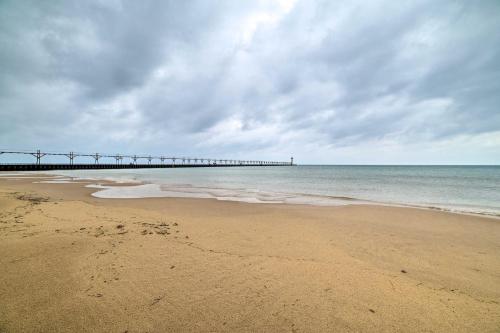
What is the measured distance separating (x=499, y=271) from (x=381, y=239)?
2.33 meters

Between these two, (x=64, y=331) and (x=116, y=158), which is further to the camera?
(x=116, y=158)

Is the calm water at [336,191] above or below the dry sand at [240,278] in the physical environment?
below

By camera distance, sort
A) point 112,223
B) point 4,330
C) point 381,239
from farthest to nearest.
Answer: point 112,223, point 381,239, point 4,330

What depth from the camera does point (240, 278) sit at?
13.1 feet

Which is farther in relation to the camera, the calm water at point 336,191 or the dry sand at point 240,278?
the calm water at point 336,191

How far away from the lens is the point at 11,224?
6934 millimetres

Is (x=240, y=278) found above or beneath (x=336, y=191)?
above

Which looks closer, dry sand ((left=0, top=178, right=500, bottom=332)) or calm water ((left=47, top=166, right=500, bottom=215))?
dry sand ((left=0, top=178, right=500, bottom=332))

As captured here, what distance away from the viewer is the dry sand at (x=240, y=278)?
9.57 feet

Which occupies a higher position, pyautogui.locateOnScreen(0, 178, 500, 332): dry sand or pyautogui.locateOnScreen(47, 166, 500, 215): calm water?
pyautogui.locateOnScreen(0, 178, 500, 332): dry sand

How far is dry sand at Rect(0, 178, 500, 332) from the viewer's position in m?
2.92

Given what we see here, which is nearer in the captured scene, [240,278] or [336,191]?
[240,278]

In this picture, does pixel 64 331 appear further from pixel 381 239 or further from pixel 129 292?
pixel 381 239

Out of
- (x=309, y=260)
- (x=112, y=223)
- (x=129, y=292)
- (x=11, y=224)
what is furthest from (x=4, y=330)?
(x=11, y=224)
